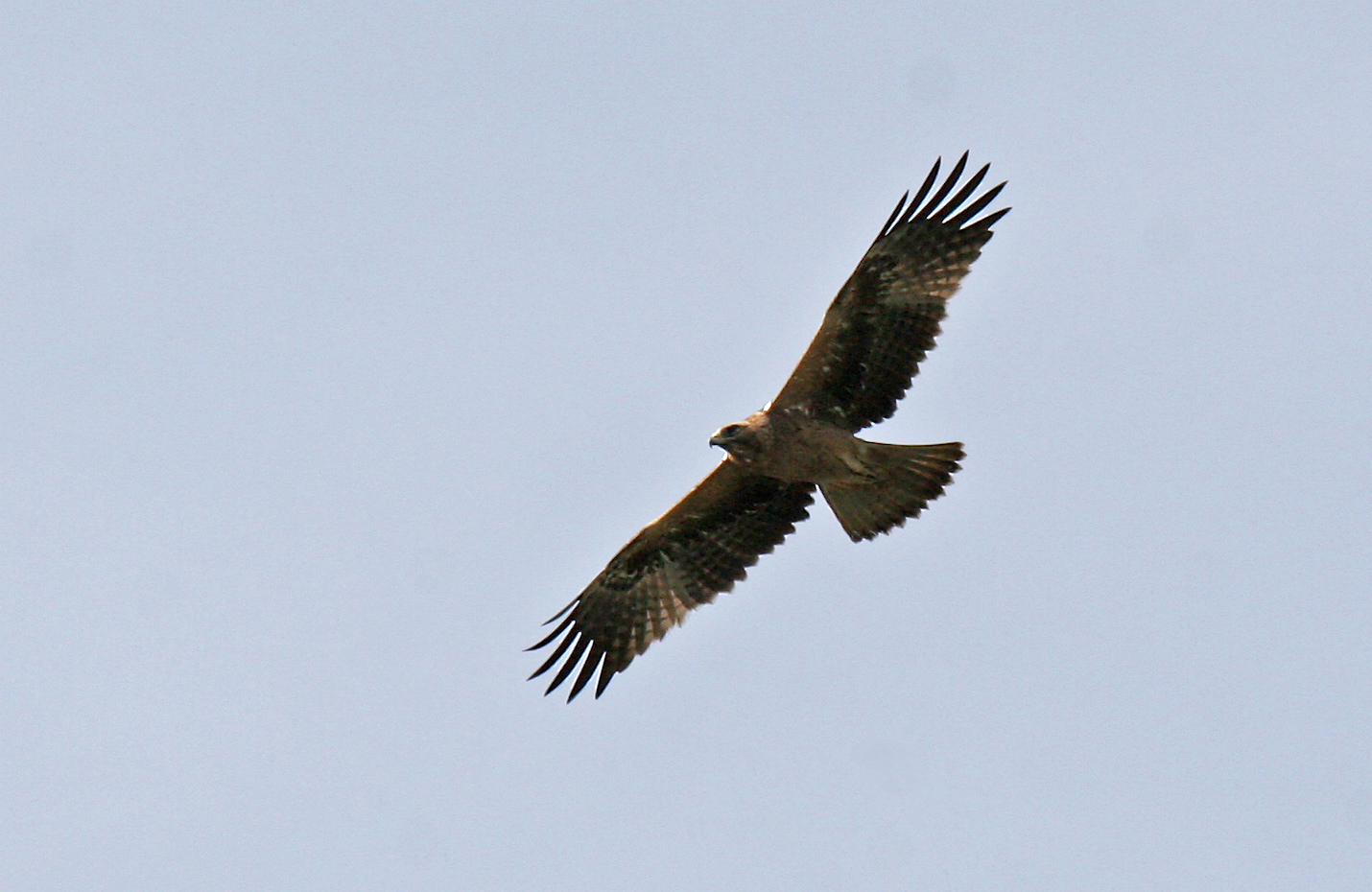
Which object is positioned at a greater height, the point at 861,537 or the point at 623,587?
the point at 623,587

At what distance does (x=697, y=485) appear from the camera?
43.4ft

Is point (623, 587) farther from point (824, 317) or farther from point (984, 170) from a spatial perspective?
point (984, 170)

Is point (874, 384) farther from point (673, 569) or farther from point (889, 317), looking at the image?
point (673, 569)

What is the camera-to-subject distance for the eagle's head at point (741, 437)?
41.3 feet

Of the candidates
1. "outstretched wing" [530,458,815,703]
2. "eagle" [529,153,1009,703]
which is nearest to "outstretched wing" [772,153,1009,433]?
"eagle" [529,153,1009,703]

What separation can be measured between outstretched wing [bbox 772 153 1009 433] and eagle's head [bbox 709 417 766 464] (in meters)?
0.23

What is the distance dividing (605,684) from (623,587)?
2.18 ft

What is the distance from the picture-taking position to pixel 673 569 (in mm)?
13750

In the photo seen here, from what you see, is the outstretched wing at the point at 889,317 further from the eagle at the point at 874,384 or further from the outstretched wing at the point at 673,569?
the outstretched wing at the point at 673,569

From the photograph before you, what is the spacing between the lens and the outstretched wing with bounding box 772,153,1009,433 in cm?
1256

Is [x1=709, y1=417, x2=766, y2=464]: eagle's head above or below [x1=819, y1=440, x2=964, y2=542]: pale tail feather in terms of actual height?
above

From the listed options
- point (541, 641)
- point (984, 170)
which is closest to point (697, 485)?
point (541, 641)

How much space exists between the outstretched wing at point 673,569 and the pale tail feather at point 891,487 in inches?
17.6

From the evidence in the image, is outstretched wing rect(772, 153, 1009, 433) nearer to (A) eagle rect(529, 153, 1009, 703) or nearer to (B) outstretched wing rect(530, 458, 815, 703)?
(A) eagle rect(529, 153, 1009, 703)
